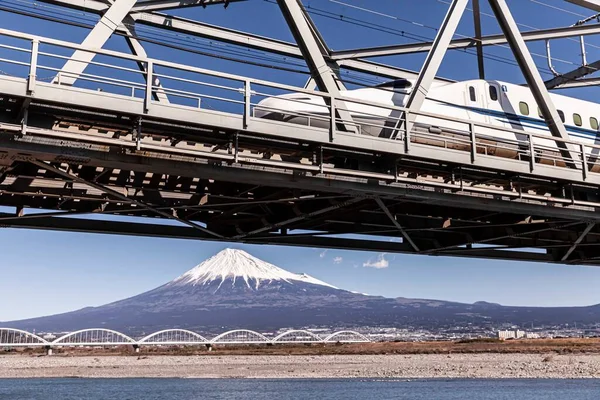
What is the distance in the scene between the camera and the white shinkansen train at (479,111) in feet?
67.9

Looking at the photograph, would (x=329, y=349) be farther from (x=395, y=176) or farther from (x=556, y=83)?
(x=395, y=176)

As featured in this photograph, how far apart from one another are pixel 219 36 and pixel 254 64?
3.55 meters

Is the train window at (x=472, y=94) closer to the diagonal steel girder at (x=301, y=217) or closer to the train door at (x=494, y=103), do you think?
the train door at (x=494, y=103)

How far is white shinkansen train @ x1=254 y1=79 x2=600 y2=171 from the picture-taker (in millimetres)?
20703

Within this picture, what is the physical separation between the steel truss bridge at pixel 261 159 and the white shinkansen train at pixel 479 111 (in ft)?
1.11

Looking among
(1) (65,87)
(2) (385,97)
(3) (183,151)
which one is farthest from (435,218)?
(1) (65,87)

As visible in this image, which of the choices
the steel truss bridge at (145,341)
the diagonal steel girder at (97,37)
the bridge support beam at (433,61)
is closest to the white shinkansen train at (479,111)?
the bridge support beam at (433,61)

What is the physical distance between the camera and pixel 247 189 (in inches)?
782

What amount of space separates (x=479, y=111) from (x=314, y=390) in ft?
152

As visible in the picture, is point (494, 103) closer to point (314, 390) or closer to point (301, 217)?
point (301, 217)

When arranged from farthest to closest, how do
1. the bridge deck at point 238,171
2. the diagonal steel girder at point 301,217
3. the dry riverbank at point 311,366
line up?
the dry riverbank at point 311,366, the diagonal steel girder at point 301,217, the bridge deck at point 238,171

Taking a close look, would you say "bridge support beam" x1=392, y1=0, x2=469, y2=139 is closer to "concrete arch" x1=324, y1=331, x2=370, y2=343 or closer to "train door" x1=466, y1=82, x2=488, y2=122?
"train door" x1=466, y1=82, x2=488, y2=122

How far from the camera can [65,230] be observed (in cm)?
2244

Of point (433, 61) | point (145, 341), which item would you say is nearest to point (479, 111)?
point (433, 61)
